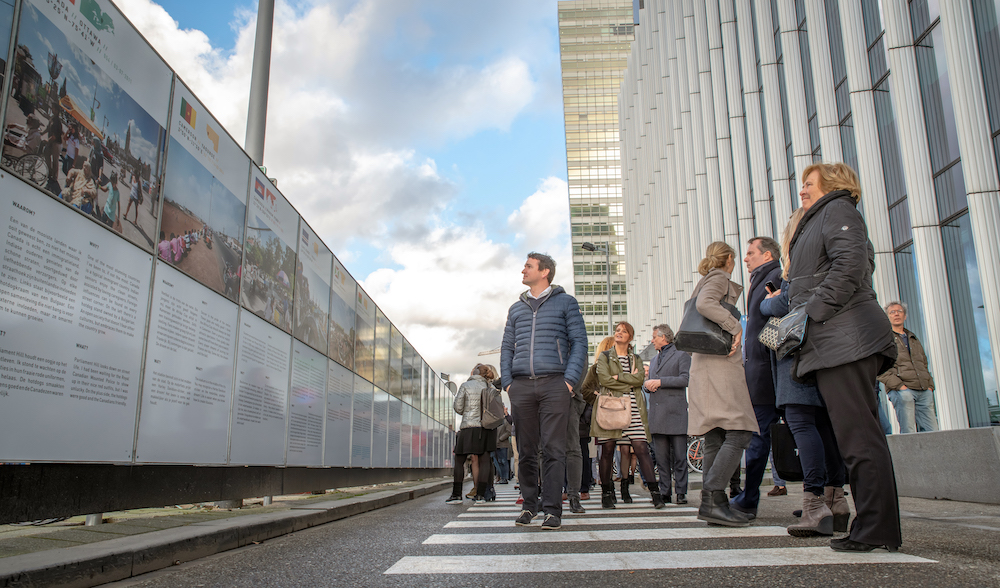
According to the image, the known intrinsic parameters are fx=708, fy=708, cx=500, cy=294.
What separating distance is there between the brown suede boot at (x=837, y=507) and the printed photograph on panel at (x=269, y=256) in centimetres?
507

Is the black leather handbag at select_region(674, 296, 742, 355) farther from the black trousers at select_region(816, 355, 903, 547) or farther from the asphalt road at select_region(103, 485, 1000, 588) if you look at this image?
the black trousers at select_region(816, 355, 903, 547)

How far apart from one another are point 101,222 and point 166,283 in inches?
34.0

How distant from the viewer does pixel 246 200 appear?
6824mm

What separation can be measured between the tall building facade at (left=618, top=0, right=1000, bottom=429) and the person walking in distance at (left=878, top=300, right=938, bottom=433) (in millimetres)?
3411

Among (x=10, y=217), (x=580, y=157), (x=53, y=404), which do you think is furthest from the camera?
(x=580, y=157)

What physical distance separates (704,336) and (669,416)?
2356 millimetres

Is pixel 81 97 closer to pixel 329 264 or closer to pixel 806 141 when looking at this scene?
pixel 329 264

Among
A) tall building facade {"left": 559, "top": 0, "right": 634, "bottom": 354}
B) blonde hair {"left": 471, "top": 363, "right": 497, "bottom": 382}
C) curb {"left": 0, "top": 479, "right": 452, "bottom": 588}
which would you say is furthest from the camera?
tall building facade {"left": 559, "top": 0, "right": 634, "bottom": 354}

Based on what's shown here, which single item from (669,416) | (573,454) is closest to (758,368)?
(669,416)

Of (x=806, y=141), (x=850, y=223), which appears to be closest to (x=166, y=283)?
(x=850, y=223)

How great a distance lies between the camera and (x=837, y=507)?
4.07m

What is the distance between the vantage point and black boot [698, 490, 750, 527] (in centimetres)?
462

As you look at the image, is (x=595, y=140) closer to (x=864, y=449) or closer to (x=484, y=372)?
(x=484, y=372)

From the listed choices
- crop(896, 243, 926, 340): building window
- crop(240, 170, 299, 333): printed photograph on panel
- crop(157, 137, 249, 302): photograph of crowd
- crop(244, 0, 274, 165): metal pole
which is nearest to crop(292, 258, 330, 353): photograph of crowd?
crop(240, 170, 299, 333): printed photograph on panel
